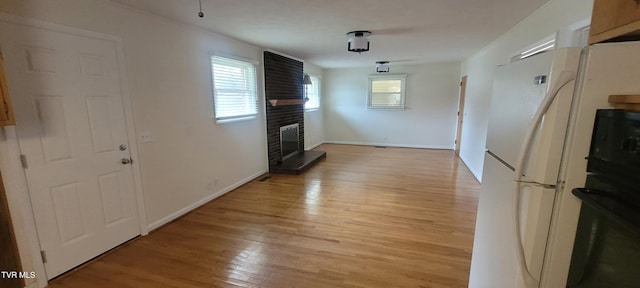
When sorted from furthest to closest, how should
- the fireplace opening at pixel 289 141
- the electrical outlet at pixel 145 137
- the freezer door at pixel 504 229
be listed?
the fireplace opening at pixel 289 141 → the electrical outlet at pixel 145 137 → the freezer door at pixel 504 229

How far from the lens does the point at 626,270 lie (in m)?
0.76

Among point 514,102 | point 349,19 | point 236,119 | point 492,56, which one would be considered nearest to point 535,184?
point 514,102

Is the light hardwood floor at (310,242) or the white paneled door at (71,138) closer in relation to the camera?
the white paneled door at (71,138)

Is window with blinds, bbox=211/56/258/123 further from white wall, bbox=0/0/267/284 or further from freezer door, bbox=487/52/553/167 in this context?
freezer door, bbox=487/52/553/167

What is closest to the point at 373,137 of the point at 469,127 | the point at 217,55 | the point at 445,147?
the point at 445,147

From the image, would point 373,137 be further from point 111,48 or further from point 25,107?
point 25,107

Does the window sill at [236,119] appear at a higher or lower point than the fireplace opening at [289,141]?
higher

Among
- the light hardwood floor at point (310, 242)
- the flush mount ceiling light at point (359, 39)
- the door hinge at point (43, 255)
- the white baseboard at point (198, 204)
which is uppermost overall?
the flush mount ceiling light at point (359, 39)

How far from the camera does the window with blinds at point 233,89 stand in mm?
3754

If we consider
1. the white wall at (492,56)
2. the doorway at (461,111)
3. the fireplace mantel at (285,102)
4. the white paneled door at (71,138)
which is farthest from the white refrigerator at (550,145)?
the doorway at (461,111)

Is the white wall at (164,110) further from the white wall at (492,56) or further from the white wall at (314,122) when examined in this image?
the white wall at (492,56)

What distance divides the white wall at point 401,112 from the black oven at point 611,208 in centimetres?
690

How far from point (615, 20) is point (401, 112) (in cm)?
699

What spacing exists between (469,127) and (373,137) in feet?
9.71
